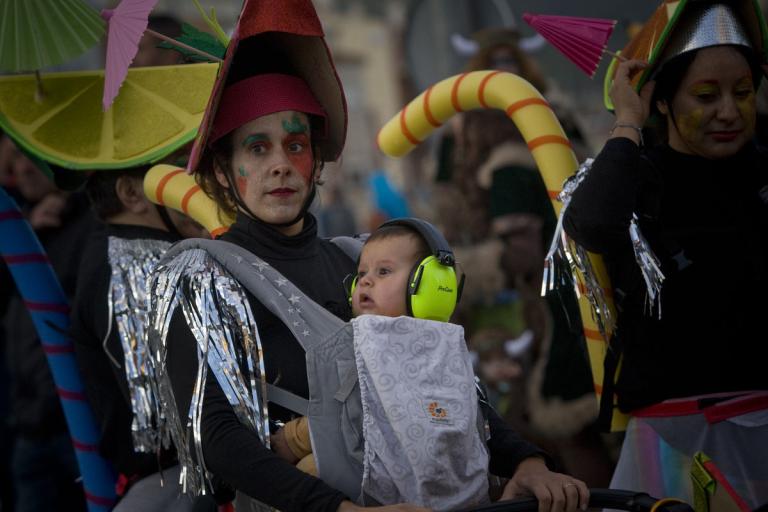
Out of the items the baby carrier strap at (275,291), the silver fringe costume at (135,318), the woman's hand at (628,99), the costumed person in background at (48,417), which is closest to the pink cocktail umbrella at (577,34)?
the woman's hand at (628,99)

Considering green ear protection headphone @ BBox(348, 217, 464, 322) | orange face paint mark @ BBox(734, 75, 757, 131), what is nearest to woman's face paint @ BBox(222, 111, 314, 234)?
green ear protection headphone @ BBox(348, 217, 464, 322)

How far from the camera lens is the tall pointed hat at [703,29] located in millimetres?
2845

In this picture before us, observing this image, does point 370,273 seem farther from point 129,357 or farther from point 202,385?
point 129,357

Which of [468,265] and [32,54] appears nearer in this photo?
[32,54]

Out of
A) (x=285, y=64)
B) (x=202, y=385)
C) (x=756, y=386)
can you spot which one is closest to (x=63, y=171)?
(x=285, y=64)

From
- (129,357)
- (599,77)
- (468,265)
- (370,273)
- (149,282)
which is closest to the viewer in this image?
(370,273)

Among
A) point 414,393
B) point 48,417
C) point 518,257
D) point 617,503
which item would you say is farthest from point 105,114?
point 518,257

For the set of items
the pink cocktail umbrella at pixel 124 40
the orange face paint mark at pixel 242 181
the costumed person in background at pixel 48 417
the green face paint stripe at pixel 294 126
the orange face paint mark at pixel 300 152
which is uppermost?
the pink cocktail umbrella at pixel 124 40

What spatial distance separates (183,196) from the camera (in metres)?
3.28

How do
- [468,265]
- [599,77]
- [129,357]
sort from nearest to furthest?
1. [129,357]
2. [468,265]
3. [599,77]

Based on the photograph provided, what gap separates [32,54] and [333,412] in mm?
1623

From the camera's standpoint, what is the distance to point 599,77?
20.8 feet

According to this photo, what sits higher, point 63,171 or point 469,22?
point 469,22

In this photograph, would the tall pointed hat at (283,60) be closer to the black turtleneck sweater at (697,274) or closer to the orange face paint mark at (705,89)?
the black turtleneck sweater at (697,274)
